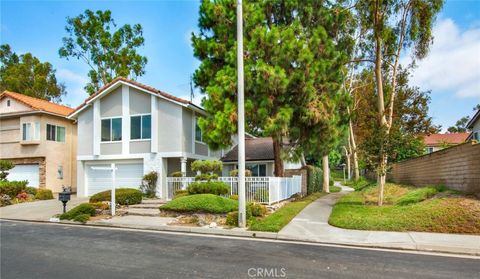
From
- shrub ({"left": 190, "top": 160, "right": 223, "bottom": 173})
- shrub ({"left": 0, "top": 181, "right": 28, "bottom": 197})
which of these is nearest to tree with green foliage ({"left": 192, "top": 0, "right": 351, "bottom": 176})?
shrub ({"left": 190, "top": 160, "right": 223, "bottom": 173})

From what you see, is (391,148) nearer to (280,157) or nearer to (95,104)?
(280,157)

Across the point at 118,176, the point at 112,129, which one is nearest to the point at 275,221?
the point at 118,176

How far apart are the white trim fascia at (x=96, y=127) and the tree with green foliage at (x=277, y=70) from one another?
23.7 ft

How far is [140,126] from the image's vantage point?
21.4m

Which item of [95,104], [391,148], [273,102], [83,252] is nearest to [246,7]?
[273,102]

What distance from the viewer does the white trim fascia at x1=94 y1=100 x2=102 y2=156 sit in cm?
2203

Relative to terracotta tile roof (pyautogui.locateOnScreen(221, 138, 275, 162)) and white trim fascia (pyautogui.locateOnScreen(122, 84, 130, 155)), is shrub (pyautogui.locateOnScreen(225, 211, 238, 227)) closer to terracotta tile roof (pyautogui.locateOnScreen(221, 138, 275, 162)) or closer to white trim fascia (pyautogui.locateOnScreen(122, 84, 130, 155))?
white trim fascia (pyautogui.locateOnScreen(122, 84, 130, 155))

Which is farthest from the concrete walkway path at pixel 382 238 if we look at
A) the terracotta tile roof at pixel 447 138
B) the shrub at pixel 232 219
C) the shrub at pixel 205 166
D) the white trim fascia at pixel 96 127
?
the terracotta tile roof at pixel 447 138

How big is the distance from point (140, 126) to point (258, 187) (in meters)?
9.37

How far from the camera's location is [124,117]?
71.3 ft

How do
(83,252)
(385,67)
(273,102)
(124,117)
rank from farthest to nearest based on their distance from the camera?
(385,67) → (124,117) → (273,102) → (83,252)

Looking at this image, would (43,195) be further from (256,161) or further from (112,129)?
(256,161)

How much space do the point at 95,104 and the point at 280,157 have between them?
12136 millimetres

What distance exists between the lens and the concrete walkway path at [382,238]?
Answer: 873 cm
